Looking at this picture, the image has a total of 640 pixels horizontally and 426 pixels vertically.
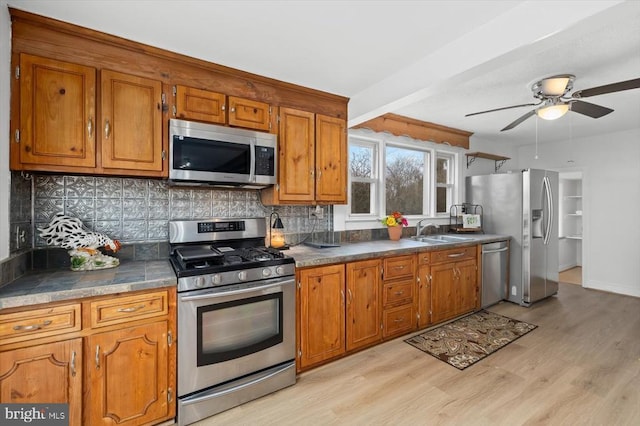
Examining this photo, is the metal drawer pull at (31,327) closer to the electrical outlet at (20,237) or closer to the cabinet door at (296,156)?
the electrical outlet at (20,237)

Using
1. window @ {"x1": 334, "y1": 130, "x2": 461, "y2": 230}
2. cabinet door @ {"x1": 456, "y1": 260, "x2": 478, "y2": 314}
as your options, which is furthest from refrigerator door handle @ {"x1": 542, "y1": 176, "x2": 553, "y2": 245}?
cabinet door @ {"x1": 456, "y1": 260, "x2": 478, "y2": 314}

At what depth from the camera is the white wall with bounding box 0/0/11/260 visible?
1579 mm

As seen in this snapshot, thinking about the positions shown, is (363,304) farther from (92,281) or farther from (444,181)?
(444,181)

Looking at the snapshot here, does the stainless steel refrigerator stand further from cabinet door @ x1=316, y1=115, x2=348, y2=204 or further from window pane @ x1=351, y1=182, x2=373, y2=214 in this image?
cabinet door @ x1=316, y1=115, x2=348, y2=204

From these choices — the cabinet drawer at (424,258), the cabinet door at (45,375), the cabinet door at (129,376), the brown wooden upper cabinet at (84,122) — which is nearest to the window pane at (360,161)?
the cabinet drawer at (424,258)

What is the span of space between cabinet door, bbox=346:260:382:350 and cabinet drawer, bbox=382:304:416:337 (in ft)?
0.30

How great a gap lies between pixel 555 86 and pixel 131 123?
3383 millimetres

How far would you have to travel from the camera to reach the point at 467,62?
6.21 feet

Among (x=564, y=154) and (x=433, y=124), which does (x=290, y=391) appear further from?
(x=564, y=154)

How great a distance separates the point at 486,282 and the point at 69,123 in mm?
4385

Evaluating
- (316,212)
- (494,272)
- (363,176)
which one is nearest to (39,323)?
(316,212)

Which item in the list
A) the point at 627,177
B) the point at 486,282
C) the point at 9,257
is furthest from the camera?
the point at 627,177

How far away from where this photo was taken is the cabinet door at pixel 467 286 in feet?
11.2

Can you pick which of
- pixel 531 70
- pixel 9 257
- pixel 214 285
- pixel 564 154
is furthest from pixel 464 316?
pixel 9 257
